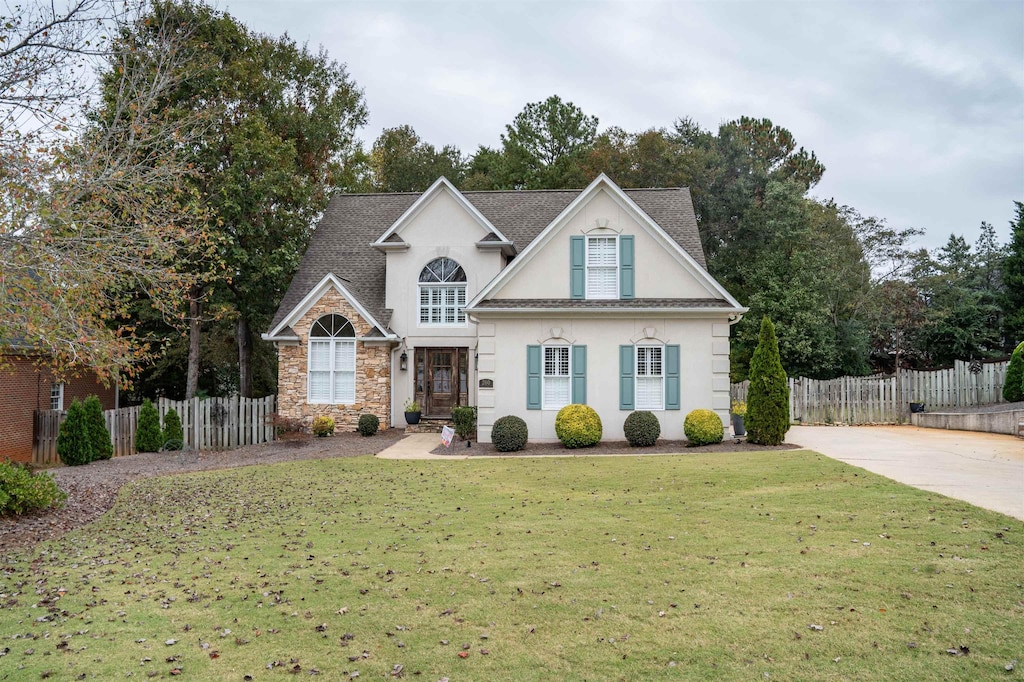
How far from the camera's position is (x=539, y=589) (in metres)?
6.60

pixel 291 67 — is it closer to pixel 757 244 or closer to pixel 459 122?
pixel 459 122

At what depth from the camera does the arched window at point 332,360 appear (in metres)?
22.4

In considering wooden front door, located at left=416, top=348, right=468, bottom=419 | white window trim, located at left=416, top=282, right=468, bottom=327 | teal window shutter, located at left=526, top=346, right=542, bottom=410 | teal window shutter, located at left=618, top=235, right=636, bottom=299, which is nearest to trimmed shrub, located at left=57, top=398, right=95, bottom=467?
wooden front door, located at left=416, top=348, right=468, bottom=419

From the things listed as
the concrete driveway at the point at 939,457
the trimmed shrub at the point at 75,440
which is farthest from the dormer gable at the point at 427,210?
the concrete driveway at the point at 939,457

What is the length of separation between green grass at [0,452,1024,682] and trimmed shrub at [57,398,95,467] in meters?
8.77

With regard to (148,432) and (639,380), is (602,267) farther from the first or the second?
(148,432)

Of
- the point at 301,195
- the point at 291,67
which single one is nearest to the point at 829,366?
the point at 301,195

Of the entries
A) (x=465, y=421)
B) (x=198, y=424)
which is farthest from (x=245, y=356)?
(x=465, y=421)

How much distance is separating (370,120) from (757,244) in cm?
1856

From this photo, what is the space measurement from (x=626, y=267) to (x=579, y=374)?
10.2ft

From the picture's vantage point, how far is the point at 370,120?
3247 cm

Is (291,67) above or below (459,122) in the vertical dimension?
below

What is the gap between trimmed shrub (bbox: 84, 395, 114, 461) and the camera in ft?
61.2

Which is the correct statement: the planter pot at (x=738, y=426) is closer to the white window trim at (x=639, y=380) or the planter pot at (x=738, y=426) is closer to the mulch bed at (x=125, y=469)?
the white window trim at (x=639, y=380)
